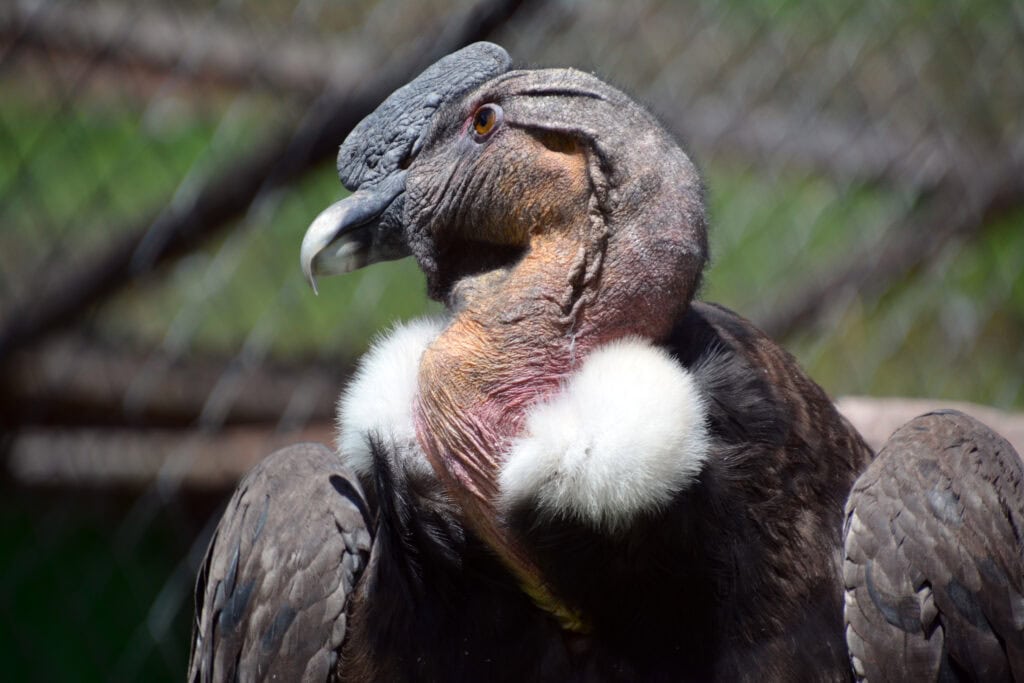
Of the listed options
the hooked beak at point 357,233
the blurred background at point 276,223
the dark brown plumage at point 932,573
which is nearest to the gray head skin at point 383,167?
the hooked beak at point 357,233

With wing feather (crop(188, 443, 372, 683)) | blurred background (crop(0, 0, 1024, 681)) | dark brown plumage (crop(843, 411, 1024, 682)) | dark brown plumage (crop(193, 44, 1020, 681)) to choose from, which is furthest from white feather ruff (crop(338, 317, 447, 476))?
blurred background (crop(0, 0, 1024, 681))

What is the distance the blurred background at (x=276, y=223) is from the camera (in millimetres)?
3867

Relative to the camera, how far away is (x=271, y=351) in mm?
4535

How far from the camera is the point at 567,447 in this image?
174cm

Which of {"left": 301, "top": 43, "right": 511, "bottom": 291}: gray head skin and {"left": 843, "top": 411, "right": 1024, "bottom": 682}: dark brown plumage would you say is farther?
{"left": 301, "top": 43, "right": 511, "bottom": 291}: gray head skin

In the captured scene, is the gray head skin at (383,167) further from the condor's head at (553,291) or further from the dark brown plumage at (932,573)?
the dark brown plumage at (932,573)

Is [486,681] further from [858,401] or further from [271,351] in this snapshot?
[271,351]

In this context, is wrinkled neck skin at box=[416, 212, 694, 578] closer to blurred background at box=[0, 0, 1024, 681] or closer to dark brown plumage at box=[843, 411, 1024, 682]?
dark brown plumage at box=[843, 411, 1024, 682]

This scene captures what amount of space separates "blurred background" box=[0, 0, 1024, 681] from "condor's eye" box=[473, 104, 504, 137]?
119cm

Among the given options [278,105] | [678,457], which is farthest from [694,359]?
[278,105]

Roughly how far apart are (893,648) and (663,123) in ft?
2.81

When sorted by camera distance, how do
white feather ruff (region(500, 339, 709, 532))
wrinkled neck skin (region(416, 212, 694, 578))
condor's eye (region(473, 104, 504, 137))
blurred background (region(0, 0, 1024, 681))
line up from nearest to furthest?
white feather ruff (region(500, 339, 709, 532))
wrinkled neck skin (region(416, 212, 694, 578))
condor's eye (region(473, 104, 504, 137))
blurred background (region(0, 0, 1024, 681))

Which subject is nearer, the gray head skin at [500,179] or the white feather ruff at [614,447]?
the white feather ruff at [614,447]

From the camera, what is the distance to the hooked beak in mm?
1984
